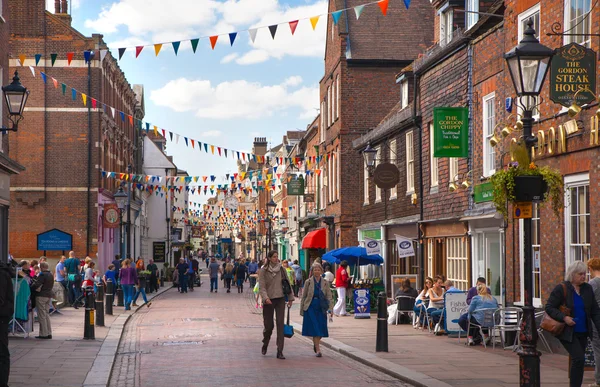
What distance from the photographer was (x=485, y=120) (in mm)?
21031

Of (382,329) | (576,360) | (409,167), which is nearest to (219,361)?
(382,329)

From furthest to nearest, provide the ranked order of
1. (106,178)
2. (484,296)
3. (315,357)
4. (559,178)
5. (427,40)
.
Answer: (106,178), (427,40), (484,296), (315,357), (559,178)

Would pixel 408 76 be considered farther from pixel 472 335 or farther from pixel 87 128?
pixel 87 128

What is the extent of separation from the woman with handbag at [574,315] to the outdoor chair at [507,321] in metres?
6.71

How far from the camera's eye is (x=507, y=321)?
57.7 ft

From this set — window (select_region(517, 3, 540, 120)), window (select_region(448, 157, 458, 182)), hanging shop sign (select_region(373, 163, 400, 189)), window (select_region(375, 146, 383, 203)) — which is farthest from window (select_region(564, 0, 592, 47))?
window (select_region(375, 146, 383, 203))

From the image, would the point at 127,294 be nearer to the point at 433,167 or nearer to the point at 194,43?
the point at 433,167

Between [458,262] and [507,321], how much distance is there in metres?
6.06

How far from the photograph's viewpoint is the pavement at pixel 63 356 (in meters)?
12.5

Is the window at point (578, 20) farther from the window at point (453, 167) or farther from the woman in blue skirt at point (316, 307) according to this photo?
the window at point (453, 167)

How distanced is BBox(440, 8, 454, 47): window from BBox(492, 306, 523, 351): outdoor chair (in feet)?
32.2

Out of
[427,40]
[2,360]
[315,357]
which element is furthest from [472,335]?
[427,40]

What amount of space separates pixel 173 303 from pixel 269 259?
19930 mm

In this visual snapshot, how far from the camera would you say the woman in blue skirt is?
52.3 ft
